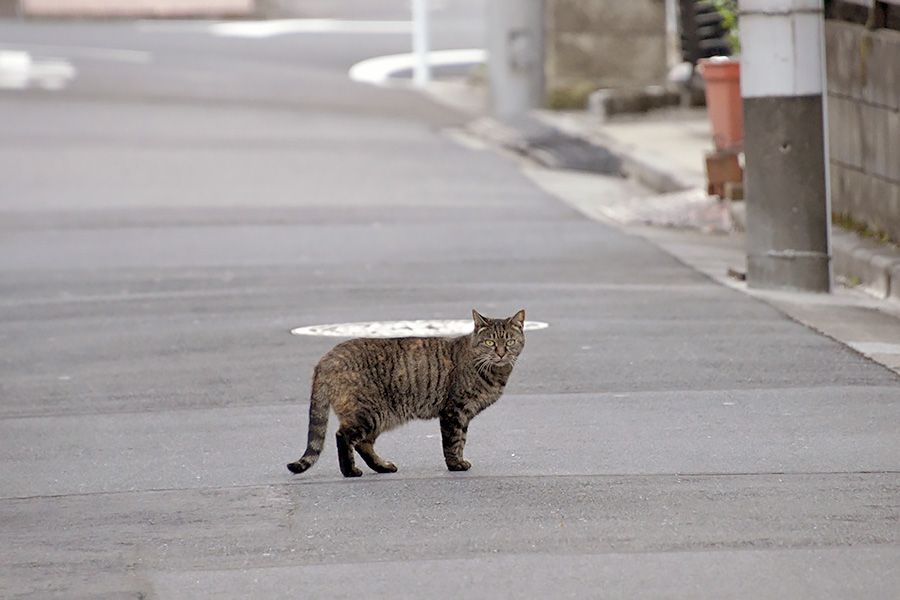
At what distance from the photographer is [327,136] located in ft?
74.8

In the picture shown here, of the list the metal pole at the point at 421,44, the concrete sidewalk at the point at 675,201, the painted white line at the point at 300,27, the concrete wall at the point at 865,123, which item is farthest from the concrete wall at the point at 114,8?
the concrete wall at the point at 865,123

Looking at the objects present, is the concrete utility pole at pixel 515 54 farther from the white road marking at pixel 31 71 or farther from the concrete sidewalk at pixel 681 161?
the white road marking at pixel 31 71

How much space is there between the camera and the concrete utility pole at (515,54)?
24.6m

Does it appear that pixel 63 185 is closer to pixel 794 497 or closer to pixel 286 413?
pixel 286 413

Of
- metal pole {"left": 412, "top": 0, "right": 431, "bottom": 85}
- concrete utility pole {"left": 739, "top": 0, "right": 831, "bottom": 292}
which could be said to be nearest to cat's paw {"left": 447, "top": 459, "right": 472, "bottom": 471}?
concrete utility pole {"left": 739, "top": 0, "right": 831, "bottom": 292}

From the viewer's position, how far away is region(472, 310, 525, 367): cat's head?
23.5ft

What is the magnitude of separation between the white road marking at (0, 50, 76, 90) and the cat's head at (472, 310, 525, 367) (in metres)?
22.1

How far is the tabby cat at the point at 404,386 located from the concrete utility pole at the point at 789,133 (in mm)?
5002

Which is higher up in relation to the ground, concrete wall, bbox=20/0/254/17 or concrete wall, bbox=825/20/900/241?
concrete wall, bbox=20/0/254/17

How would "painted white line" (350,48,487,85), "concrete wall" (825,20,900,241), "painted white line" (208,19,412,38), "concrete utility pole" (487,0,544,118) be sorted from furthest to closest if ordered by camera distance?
"painted white line" (208,19,412,38) → "painted white line" (350,48,487,85) → "concrete utility pole" (487,0,544,118) → "concrete wall" (825,20,900,241)

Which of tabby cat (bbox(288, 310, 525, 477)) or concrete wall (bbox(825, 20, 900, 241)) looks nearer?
tabby cat (bbox(288, 310, 525, 477))

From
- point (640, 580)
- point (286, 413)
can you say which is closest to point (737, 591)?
point (640, 580)

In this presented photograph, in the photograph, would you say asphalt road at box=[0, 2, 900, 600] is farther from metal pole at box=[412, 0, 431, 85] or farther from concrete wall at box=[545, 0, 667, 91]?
metal pole at box=[412, 0, 431, 85]

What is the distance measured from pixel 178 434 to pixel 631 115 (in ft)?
57.4
